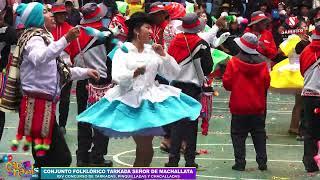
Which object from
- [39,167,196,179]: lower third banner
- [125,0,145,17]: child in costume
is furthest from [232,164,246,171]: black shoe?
[125,0,145,17]: child in costume

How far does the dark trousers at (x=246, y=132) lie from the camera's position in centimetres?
1016

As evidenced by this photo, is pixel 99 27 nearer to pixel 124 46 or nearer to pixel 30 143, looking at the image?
pixel 124 46

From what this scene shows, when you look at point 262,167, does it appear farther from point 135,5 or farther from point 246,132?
point 135,5

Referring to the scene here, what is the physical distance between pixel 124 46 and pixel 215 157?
10.5 feet

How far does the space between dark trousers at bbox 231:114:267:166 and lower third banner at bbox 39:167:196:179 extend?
3211 millimetres

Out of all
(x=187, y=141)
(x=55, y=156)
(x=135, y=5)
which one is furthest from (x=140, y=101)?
(x=135, y=5)

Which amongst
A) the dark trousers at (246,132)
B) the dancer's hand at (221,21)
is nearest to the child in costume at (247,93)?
the dark trousers at (246,132)

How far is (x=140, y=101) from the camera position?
813cm

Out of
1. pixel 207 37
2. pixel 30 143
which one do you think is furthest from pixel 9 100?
pixel 207 37

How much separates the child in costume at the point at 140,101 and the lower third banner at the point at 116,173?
83 centimetres

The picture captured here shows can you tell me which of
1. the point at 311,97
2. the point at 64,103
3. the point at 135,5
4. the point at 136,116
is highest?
the point at 136,116

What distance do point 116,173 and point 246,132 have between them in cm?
369

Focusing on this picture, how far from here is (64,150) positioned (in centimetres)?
754

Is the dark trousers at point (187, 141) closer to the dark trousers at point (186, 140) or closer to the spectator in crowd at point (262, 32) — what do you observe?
the dark trousers at point (186, 140)
